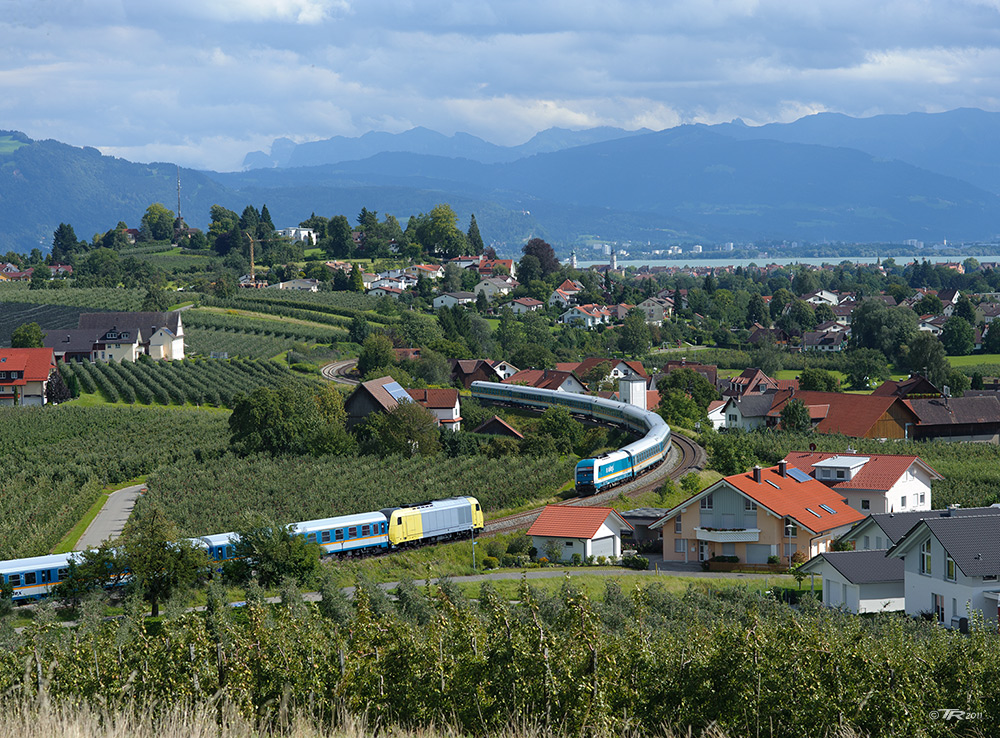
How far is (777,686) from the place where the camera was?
13.3 m

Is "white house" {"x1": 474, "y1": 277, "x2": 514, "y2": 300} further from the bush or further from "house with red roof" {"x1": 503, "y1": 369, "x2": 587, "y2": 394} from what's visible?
the bush

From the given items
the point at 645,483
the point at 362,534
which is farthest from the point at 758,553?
the point at 362,534

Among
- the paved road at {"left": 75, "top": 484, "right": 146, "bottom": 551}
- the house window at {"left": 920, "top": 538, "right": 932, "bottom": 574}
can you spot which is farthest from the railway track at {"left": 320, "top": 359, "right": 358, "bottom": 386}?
the house window at {"left": 920, "top": 538, "right": 932, "bottom": 574}

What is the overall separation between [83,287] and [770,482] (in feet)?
279

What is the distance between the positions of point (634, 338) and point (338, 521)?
64739 millimetres

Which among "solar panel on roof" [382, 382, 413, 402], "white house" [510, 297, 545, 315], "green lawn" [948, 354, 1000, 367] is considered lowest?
"green lawn" [948, 354, 1000, 367]

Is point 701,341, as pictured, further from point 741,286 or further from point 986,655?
point 986,655

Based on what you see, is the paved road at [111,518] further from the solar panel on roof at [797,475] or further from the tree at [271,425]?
the solar panel on roof at [797,475]

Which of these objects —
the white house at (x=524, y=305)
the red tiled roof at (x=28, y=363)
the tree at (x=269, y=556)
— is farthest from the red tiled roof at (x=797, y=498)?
the white house at (x=524, y=305)

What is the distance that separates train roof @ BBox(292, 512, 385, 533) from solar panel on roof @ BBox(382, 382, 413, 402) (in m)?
17.9

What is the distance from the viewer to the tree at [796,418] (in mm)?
57000

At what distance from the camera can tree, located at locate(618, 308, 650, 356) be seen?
93.9 metres

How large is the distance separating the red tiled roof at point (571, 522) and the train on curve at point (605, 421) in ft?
21.7

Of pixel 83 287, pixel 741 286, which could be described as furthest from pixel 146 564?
pixel 741 286
